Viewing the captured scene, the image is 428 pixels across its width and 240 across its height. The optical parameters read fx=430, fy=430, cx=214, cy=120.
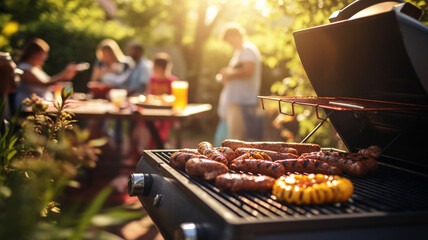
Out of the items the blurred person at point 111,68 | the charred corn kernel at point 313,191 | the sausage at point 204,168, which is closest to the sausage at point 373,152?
the charred corn kernel at point 313,191

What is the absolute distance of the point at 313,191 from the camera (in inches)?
62.9

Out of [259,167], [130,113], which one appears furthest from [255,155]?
[130,113]

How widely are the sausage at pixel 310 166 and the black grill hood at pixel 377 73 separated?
1.22ft

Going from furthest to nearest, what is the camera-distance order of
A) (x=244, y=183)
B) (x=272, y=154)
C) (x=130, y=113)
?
(x=130, y=113) < (x=272, y=154) < (x=244, y=183)

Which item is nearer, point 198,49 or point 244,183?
point 244,183

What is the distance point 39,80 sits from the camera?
202 inches

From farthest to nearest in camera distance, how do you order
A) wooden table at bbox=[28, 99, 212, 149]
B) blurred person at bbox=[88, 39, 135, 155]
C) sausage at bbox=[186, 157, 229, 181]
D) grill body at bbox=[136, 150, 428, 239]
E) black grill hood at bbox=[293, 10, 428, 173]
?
blurred person at bbox=[88, 39, 135, 155] < wooden table at bbox=[28, 99, 212, 149] < sausage at bbox=[186, 157, 229, 181] < black grill hood at bbox=[293, 10, 428, 173] < grill body at bbox=[136, 150, 428, 239]

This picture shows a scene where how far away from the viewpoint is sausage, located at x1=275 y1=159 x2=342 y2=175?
2074 millimetres

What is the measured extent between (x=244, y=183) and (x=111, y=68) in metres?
5.95

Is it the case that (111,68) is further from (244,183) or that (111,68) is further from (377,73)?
(244,183)

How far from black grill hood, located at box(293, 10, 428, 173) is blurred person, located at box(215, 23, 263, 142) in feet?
11.0

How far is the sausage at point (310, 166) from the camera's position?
2074 mm

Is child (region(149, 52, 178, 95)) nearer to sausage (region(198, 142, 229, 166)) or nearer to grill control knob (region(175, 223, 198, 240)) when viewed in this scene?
sausage (region(198, 142, 229, 166))

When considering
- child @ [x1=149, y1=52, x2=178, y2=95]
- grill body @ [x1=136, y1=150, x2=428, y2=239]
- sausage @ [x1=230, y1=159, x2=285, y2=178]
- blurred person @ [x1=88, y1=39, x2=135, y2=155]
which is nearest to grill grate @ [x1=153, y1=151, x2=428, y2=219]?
grill body @ [x1=136, y1=150, x2=428, y2=239]
